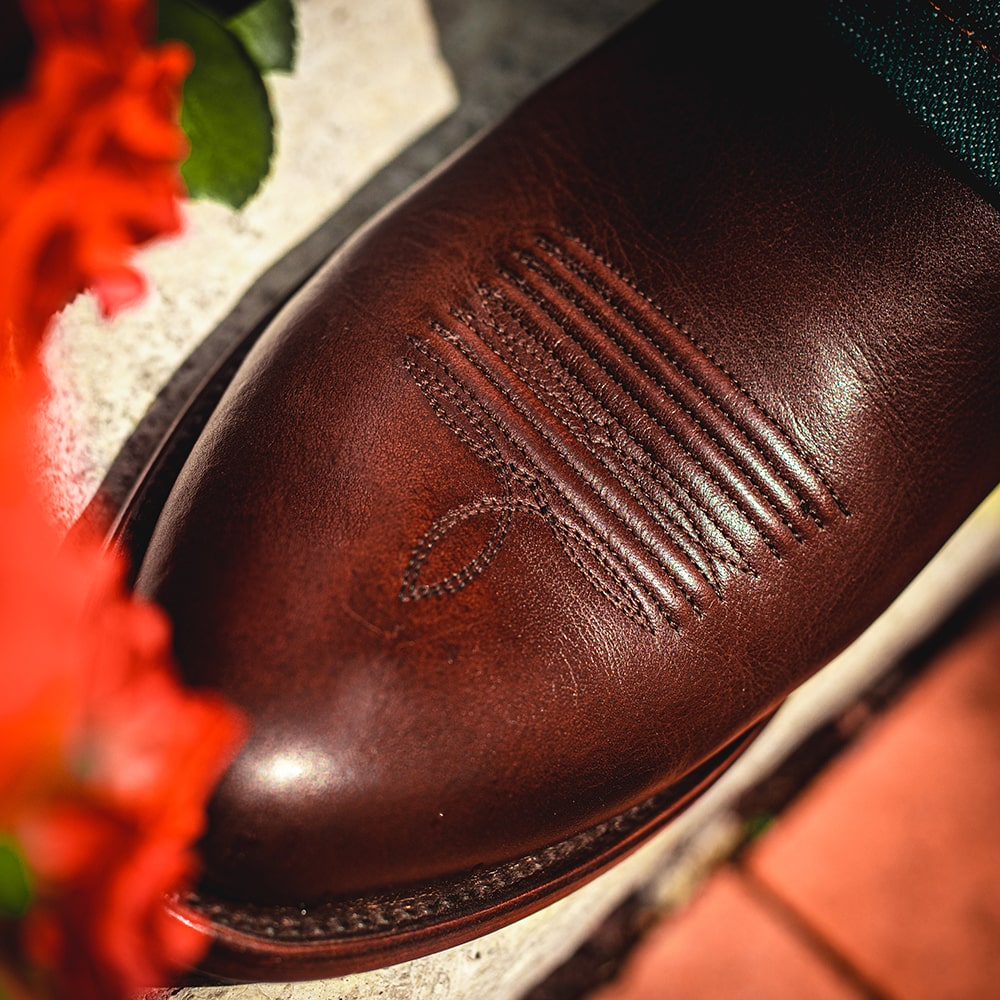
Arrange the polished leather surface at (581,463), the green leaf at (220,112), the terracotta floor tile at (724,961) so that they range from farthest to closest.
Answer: the terracotta floor tile at (724,961) → the green leaf at (220,112) → the polished leather surface at (581,463)

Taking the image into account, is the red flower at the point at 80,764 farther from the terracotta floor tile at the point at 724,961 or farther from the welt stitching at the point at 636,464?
the terracotta floor tile at the point at 724,961

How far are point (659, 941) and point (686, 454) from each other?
26.2 inches

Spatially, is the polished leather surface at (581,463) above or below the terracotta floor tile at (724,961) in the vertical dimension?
above

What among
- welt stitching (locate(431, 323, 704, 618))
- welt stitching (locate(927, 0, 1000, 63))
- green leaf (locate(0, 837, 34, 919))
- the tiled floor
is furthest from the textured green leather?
the tiled floor

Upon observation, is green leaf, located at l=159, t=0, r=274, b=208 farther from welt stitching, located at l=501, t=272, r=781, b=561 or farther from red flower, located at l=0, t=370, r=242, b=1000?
red flower, located at l=0, t=370, r=242, b=1000

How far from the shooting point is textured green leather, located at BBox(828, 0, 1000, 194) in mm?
575

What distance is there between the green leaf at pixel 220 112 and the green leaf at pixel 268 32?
3.1 inches

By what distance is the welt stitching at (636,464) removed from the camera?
0.55 meters

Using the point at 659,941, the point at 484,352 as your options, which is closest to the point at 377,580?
the point at 484,352

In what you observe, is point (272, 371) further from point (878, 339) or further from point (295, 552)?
point (878, 339)

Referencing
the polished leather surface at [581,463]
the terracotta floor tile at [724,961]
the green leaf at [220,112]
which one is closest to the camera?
the polished leather surface at [581,463]

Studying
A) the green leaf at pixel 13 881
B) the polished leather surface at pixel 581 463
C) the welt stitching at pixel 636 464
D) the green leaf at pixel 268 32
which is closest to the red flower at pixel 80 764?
the green leaf at pixel 13 881

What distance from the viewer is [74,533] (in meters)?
0.62

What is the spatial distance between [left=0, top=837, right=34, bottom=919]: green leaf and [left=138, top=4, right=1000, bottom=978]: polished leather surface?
0.23m
